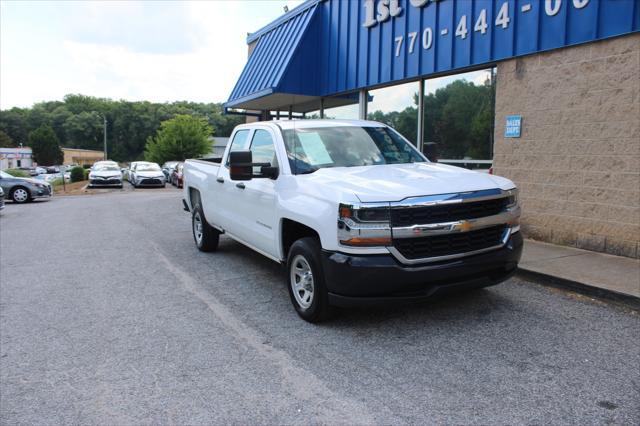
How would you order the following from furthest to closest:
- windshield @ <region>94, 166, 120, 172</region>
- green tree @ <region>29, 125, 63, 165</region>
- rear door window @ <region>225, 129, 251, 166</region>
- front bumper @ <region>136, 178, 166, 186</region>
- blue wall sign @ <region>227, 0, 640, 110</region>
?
green tree @ <region>29, 125, 63, 165</region> < front bumper @ <region>136, 178, 166, 186</region> < windshield @ <region>94, 166, 120, 172</region> < blue wall sign @ <region>227, 0, 640, 110</region> < rear door window @ <region>225, 129, 251, 166</region>

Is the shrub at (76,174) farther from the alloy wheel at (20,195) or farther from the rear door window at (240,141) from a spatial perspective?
the rear door window at (240,141)

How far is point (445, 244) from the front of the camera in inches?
165

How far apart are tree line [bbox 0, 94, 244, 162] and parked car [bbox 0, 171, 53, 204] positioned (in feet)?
297

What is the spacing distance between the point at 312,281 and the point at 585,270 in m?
3.57

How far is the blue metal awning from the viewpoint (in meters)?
13.1

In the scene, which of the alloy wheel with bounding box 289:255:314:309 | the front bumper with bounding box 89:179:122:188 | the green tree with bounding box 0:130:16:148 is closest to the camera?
the alloy wheel with bounding box 289:255:314:309

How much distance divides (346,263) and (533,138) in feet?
17.2

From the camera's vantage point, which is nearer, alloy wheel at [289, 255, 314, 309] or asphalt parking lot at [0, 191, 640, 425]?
asphalt parking lot at [0, 191, 640, 425]

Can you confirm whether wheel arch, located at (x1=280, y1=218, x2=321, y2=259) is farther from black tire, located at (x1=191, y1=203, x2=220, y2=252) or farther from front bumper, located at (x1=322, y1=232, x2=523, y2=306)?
black tire, located at (x1=191, y1=203, x2=220, y2=252)

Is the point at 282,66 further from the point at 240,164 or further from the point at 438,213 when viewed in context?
the point at 438,213

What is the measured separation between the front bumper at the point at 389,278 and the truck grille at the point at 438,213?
0.32m

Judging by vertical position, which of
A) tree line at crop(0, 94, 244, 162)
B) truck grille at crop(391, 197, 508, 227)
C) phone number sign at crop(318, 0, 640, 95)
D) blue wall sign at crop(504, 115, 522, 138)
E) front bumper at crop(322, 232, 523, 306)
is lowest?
front bumper at crop(322, 232, 523, 306)

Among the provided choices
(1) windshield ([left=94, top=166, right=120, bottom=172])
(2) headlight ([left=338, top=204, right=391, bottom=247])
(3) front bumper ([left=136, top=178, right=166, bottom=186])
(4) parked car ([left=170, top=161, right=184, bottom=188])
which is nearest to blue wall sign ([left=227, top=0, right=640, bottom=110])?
(2) headlight ([left=338, top=204, right=391, bottom=247])

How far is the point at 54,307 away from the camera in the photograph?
207 inches
